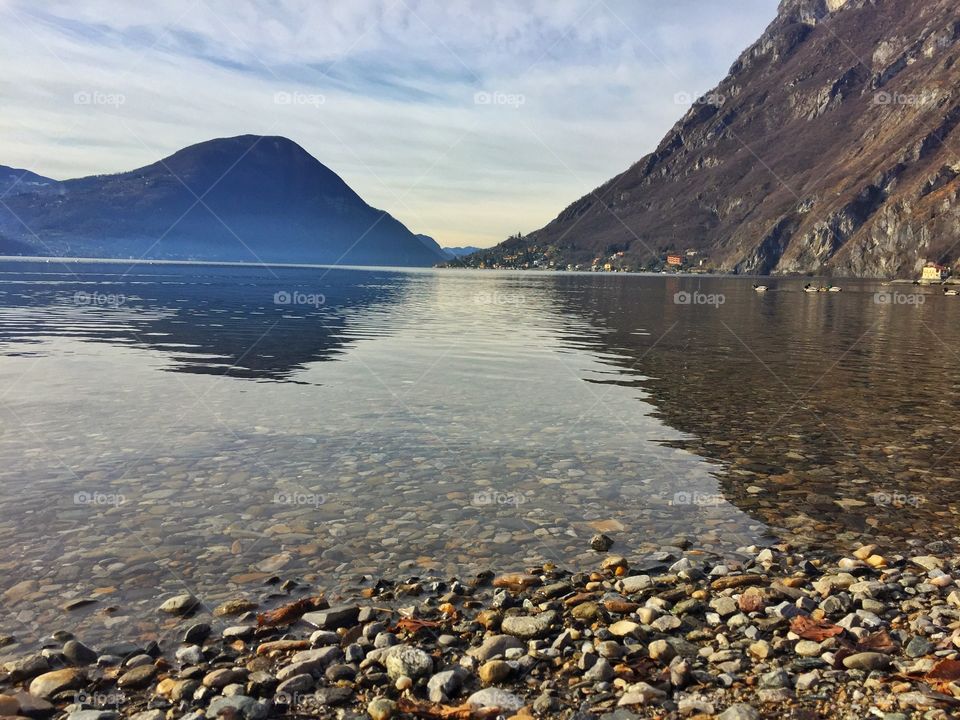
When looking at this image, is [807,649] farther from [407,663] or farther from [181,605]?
[181,605]

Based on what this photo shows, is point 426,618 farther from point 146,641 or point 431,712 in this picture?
point 146,641

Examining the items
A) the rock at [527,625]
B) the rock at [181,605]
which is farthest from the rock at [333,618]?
the rock at [527,625]

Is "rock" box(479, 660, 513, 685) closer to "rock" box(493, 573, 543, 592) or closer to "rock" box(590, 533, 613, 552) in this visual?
"rock" box(493, 573, 543, 592)

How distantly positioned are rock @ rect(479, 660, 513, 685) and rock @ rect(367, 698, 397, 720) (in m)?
1.07

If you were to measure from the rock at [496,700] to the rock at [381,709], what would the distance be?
81cm

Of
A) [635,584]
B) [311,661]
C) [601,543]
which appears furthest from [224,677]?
[601,543]

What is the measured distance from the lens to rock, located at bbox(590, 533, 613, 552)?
11234 millimetres

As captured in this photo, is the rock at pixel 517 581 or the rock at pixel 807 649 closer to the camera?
the rock at pixel 807 649

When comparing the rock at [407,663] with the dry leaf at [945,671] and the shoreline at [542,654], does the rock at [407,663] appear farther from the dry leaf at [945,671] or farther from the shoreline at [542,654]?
the dry leaf at [945,671]

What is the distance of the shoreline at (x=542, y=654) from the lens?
6.82 metres

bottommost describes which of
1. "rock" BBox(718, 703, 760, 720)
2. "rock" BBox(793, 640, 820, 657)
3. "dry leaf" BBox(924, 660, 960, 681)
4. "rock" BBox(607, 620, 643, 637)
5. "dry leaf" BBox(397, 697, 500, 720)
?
"dry leaf" BBox(397, 697, 500, 720)

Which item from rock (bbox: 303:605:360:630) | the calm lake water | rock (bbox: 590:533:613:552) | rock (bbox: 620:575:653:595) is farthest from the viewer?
rock (bbox: 590:533:613:552)

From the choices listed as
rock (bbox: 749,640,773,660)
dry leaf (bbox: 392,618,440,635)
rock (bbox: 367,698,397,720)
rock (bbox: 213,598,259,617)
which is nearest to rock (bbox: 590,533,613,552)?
rock (bbox: 749,640,773,660)

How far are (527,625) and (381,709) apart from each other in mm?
2343
